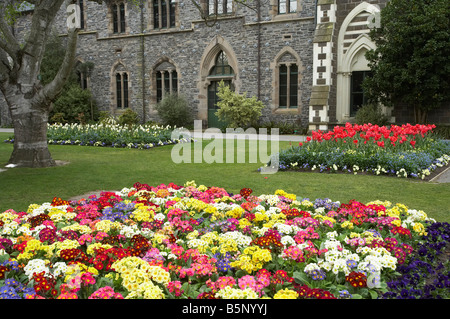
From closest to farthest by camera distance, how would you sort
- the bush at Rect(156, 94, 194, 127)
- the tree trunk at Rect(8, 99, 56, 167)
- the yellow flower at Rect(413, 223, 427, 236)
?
the yellow flower at Rect(413, 223, 427, 236), the tree trunk at Rect(8, 99, 56, 167), the bush at Rect(156, 94, 194, 127)

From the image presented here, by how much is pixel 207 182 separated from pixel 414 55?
1167 cm

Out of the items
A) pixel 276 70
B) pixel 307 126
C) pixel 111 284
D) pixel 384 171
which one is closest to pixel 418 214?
pixel 111 284

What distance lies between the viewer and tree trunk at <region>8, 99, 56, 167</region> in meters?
9.88

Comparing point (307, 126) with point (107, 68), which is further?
point (107, 68)

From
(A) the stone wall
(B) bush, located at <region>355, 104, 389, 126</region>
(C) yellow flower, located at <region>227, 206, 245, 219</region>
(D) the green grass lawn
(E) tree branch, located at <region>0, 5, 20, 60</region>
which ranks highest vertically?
(A) the stone wall

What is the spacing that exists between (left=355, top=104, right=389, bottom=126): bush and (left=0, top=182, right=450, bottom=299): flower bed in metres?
13.8

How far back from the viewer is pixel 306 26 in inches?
794

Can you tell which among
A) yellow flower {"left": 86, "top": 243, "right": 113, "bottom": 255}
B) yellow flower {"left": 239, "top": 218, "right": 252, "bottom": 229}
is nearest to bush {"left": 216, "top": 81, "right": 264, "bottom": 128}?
yellow flower {"left": 239, "top": 218, "right": 252, "bottom": 229}

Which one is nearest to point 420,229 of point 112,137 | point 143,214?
point 143,214

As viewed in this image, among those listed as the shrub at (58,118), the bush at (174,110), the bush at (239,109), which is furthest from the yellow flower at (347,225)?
the shrub at (58,118)

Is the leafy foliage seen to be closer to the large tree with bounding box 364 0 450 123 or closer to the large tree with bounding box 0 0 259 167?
the large tree with bounding box 0 0 259 167

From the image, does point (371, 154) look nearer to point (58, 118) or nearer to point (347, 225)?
point (347, 225)
